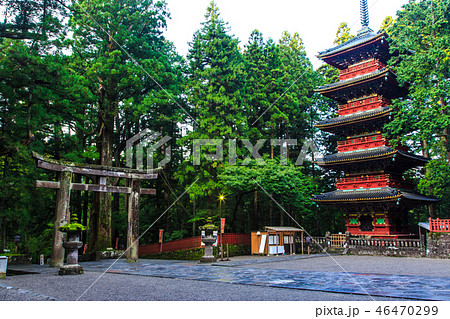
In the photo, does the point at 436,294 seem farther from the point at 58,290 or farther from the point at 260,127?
the point at 260,127

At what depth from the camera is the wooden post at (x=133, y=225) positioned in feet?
54.6

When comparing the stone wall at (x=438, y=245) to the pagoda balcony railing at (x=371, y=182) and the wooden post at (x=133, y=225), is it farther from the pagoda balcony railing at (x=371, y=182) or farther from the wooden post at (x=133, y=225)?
the wooden post at (x=133, y=225)

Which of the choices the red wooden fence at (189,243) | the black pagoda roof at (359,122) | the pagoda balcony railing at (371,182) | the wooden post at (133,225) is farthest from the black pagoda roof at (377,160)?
the wooden post at (133,225)

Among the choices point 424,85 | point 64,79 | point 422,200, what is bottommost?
point 422,200

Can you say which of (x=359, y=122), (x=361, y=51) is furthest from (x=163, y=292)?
(x=361, y=51)

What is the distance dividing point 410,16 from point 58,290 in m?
24.1

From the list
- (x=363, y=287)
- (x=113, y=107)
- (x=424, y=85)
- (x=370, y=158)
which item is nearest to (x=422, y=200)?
(x=370, y=158)

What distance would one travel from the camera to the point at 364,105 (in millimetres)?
25672

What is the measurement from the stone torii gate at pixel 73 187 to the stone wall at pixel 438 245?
606 inches

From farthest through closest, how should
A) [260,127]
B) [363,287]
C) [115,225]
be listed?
[260,127], [115,225], [363,287]

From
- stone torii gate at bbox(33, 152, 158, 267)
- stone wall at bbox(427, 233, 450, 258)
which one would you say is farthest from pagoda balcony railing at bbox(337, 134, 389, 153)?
stone torii gate at bbox(33, 152, 158, 267)

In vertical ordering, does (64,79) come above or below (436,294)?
above

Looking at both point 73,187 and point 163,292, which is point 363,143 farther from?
point 163,292

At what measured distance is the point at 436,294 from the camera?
7000 millimetres
